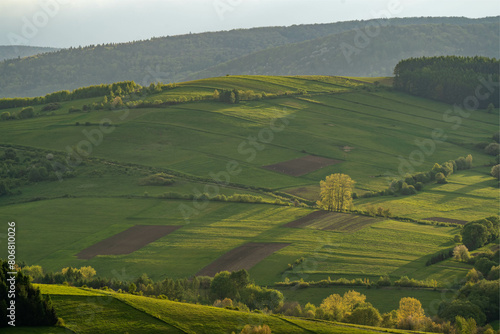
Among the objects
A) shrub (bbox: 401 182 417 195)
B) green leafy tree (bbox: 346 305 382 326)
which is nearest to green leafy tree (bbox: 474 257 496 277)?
green leafy tree (bbox: 346 305 382 326)

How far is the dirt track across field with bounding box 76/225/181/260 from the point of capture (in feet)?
277

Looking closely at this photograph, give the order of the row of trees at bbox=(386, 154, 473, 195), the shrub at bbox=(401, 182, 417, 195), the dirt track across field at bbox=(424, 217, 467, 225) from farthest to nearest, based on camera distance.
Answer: the row of trees at bbox=(386, 154, 473, 195), the shrub at bbox=(401, 182, 417, 195), the dirt track across field at bbox=(424, 217, 467, 225)

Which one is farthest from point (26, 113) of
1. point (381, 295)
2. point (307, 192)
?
point (381, 295)

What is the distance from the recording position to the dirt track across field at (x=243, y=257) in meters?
78.0

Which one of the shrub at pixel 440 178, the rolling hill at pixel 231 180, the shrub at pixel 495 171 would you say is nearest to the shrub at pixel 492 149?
the rolling hill at pixel 231 180

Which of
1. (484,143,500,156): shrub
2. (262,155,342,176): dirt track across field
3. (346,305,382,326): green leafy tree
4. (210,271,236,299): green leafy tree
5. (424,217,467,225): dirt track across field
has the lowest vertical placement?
(346,305,382,326): green leafy tree

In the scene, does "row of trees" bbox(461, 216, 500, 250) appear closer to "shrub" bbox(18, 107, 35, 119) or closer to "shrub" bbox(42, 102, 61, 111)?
"shrub" bbox(18, 107, 35, 119)

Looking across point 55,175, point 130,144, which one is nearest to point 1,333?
point 55,175

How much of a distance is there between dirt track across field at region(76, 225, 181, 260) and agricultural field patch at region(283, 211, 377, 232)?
65.8ft

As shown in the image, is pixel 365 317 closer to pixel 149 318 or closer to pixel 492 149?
pixel 149 318

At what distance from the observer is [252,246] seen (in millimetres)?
86188

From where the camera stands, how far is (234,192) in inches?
4535

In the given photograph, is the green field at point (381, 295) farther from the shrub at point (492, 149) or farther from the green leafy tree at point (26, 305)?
the shrub at point (492, 149)

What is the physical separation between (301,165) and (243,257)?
56.5 metres
